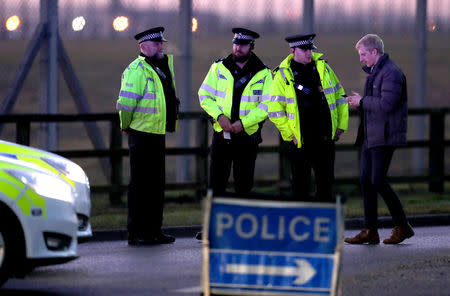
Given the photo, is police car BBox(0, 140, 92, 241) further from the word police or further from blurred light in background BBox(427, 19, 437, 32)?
blurred light in background BBox(427, 19, 437, 32)

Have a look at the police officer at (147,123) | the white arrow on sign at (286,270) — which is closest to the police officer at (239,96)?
the police officer at (147,123)

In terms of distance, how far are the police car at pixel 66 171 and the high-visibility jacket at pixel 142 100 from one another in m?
1.74

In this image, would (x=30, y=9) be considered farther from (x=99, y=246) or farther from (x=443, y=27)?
(x=443, y=27)

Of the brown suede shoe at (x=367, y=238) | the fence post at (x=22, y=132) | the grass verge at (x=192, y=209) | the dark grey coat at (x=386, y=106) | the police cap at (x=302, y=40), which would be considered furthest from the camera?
the fence post at (x=22, y=132)

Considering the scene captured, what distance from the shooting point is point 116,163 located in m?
14.8

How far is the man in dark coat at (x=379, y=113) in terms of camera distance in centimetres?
1067

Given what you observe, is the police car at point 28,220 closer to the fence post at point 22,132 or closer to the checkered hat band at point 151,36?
the checkered hat band at point 151,36

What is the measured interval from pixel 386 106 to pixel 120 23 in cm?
611

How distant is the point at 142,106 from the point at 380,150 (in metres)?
2.22

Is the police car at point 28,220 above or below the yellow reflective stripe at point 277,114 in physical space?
below

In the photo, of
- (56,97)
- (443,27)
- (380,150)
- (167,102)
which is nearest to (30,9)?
(56,97)

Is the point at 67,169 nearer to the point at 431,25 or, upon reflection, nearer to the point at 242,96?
the point at 242,96

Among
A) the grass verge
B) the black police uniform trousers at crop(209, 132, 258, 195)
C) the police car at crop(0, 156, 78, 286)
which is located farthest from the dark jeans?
the police car at crop(0, 156, 78, 286)

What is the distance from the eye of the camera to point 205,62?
55.4 ft
